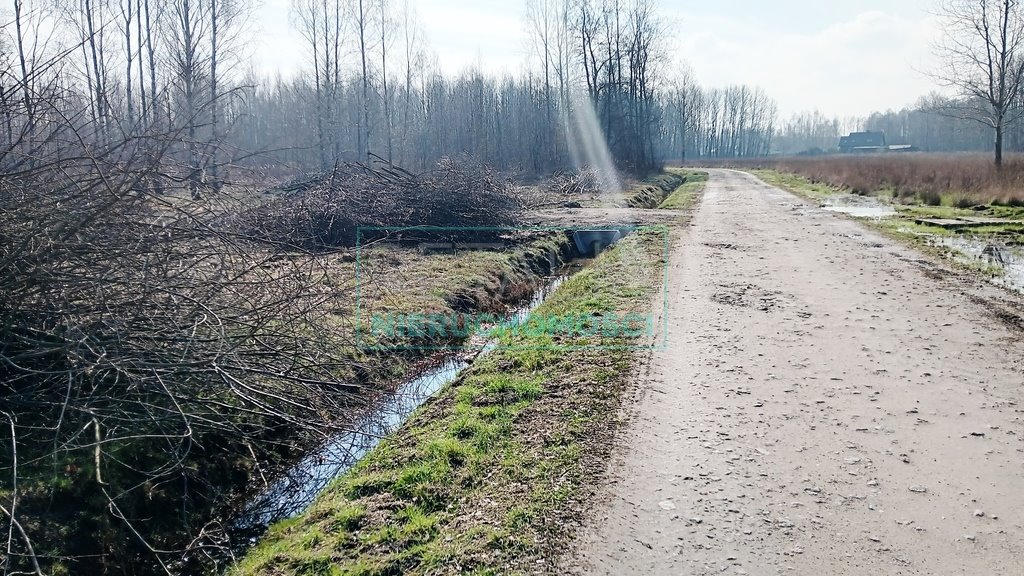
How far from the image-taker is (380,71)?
35719 millimetres

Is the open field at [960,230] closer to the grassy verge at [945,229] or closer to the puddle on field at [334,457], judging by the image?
the grassy verge at [945,229]

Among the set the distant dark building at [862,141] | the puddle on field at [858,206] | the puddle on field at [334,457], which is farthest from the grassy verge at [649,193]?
the distant dark building at [862,141]

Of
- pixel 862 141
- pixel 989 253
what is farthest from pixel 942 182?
pixel 862 141

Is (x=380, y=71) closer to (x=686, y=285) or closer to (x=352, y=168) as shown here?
(x=352, y=168)

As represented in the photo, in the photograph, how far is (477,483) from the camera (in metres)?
4.13

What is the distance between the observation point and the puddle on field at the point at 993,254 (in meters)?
9.43

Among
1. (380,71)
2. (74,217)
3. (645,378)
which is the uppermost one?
(380,71)

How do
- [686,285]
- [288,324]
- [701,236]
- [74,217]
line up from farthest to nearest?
1. [701,236]
2. [686,285]
3. [288,324]
4. [74,217]

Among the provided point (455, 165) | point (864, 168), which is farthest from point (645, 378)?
point (864, 168)

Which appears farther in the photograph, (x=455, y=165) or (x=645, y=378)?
(x=455, y=165)

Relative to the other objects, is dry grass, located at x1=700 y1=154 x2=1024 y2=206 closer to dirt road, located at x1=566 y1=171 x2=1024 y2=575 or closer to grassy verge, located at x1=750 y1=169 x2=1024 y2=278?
grassy verge, located at x1=750 y1=169 x2=1024 y2=278

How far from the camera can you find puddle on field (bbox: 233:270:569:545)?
4.42 m

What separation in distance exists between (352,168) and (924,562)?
478 inches

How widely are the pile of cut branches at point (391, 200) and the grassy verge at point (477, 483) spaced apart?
590 centimetres
